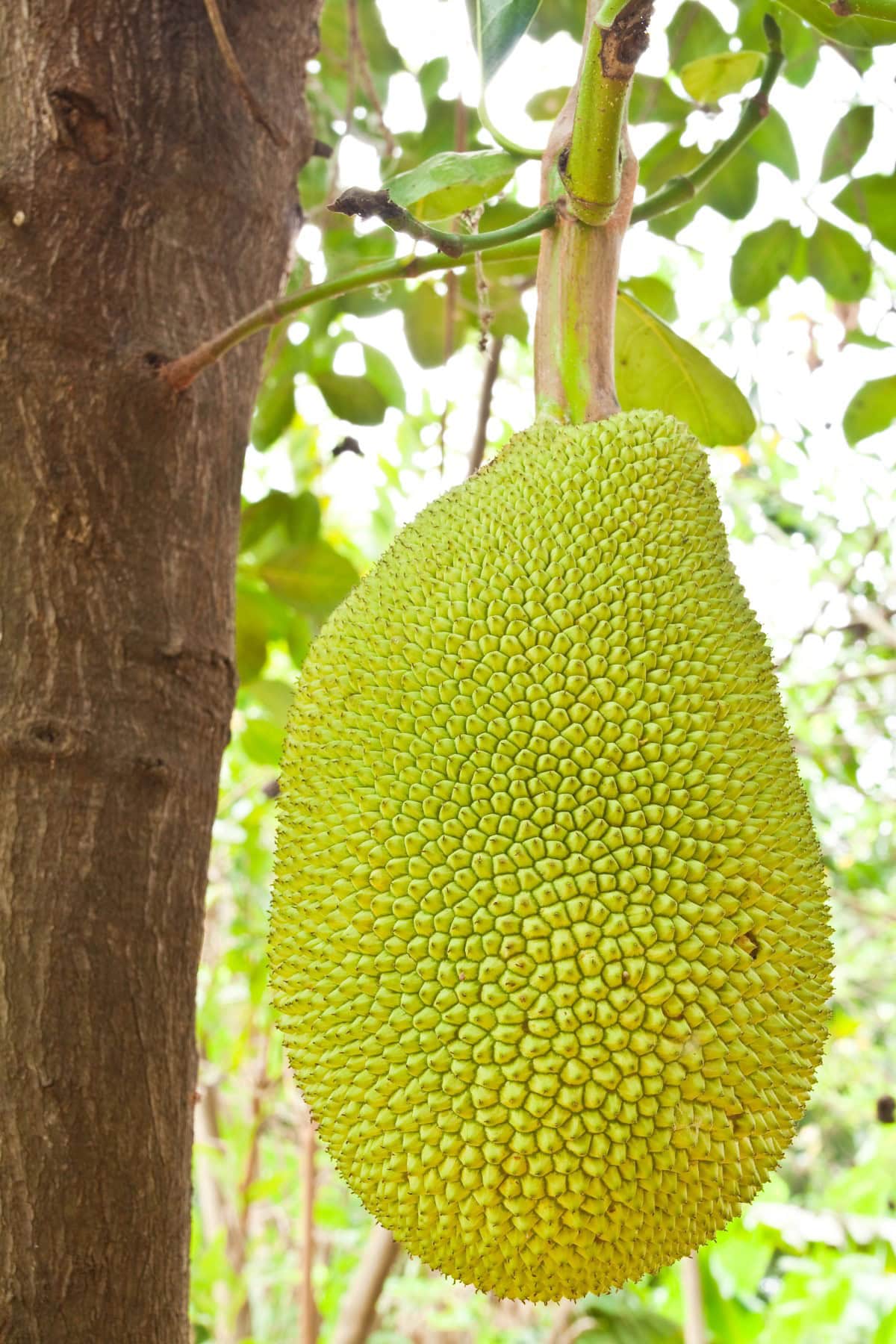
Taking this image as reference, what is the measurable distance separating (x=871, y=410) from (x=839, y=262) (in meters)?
0.22

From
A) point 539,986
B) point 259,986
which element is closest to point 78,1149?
point 539,986

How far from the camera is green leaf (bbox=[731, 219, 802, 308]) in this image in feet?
4.37

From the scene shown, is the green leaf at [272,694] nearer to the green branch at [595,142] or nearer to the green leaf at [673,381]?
the green leaf at [673,381]

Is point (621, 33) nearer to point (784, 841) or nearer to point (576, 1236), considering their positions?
point (784, 841)

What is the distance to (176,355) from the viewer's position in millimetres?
766

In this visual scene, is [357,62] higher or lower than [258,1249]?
higher

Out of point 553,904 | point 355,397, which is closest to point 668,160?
point 355,397

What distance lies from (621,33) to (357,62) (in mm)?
864

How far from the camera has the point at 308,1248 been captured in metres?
1.53

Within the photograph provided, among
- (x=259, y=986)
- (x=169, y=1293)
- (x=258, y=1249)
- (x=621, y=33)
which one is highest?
(x=621, y=33)

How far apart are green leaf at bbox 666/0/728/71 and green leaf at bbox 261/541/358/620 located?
26.7 inches

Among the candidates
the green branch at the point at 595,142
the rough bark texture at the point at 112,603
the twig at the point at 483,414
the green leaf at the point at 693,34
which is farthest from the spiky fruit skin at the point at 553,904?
the green leaf at the point at 693,34

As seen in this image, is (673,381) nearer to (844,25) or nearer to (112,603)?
(844,25)

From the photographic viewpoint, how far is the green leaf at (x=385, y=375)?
1.60 metres
